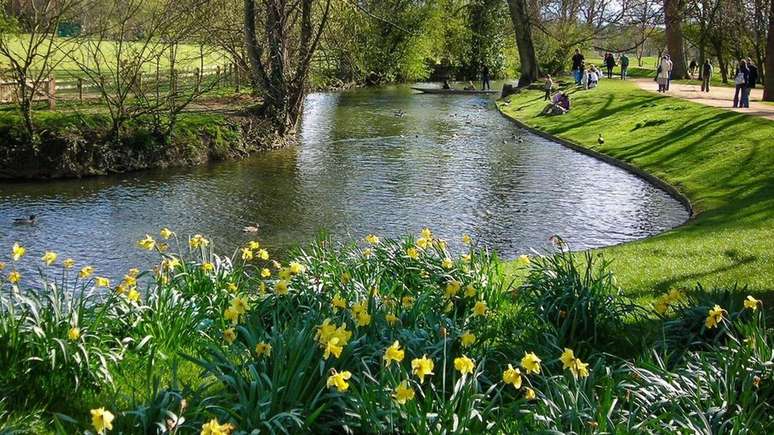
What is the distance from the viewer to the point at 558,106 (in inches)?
1267

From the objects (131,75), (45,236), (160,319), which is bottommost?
(45,236)

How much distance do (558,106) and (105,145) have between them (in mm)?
19116

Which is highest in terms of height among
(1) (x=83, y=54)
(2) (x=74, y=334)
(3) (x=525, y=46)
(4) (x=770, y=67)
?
(3) (x=525, y=46)

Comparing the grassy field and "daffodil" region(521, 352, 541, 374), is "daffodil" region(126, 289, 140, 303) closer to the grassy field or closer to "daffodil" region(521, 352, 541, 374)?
"daffodil" region(521, 352, 541, 374)

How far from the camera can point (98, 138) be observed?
66.8ft

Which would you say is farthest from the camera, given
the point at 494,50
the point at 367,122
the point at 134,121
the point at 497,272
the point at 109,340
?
the point at 494,50

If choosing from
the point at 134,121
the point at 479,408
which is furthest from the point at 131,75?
the point at 479,408

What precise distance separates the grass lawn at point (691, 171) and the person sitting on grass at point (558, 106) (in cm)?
37

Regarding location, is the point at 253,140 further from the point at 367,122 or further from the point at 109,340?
the point at 109,340

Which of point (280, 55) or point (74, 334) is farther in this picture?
point (280, 55)

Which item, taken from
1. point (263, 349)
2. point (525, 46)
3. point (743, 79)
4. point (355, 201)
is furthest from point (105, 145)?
point (525, 46)

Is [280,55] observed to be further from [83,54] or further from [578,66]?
[578,66]

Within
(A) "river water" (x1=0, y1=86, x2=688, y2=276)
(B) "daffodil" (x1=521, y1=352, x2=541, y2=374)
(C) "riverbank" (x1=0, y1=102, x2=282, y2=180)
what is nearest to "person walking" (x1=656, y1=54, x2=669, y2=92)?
(A) "river water" (x1=0, y1=86, x2=688, y2=276)

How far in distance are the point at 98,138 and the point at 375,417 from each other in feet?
59.7
